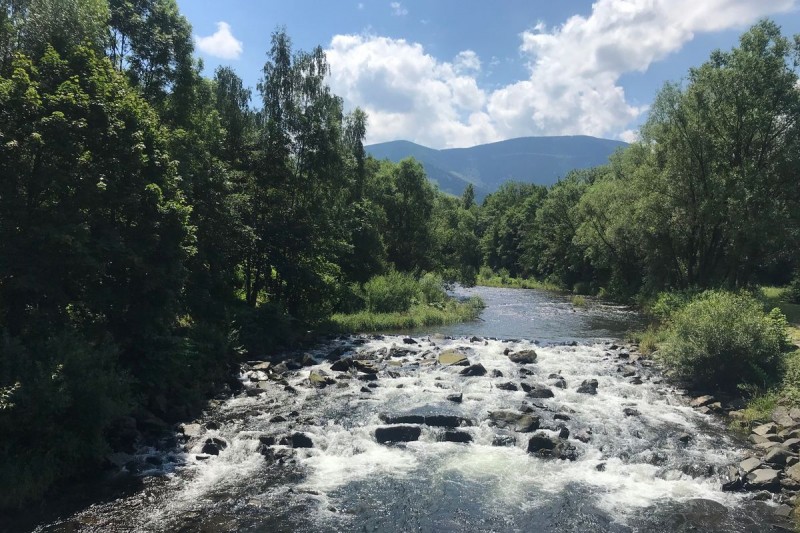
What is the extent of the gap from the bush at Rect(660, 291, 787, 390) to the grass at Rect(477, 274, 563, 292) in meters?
58.3

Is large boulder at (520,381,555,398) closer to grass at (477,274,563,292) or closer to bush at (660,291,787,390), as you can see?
bush at (660,291,787,390)

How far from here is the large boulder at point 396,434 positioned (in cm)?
1572

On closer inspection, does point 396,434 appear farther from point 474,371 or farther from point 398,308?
point 398,308

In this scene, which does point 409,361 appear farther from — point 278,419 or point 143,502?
point 143,502

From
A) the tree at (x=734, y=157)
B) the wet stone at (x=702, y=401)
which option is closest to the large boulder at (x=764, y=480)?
the wet stone at (x=702, y=401)

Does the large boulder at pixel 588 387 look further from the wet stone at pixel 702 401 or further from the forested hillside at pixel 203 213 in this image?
the forested hillside at pixel 203 213

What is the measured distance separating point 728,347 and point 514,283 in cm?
7464

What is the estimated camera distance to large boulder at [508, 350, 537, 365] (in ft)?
84.5

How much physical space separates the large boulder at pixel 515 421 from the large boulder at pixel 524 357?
8619 millimetres

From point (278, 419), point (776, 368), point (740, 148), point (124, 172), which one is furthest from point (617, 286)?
point (124, 172)

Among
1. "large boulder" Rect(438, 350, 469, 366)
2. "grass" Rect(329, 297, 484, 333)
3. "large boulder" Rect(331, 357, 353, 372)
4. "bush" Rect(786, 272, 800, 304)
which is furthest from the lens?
"bush" Rect(786, 272, 800, 304)

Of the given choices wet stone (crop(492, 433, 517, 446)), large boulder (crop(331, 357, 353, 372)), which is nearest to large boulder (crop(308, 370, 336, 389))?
large boulder (crop(331, 357, 353, 372))

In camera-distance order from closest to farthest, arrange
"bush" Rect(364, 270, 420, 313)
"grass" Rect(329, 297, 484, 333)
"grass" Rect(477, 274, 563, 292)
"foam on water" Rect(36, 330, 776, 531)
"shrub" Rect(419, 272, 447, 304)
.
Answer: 1. "foam on water" Rect(36, 330, 776, 531)
2. "grass" Rect(329, 297, 484, 333)
3. "bush" Rect(364, 270, 420, 313)
4. "shrub" Rect(419, 272, 447, 304)
5. "grass" Rect(477, 274, 563, 292)

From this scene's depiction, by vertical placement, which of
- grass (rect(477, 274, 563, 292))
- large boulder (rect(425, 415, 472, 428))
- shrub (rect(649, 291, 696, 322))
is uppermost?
shrub (rect(649, 291, 696, 322))
